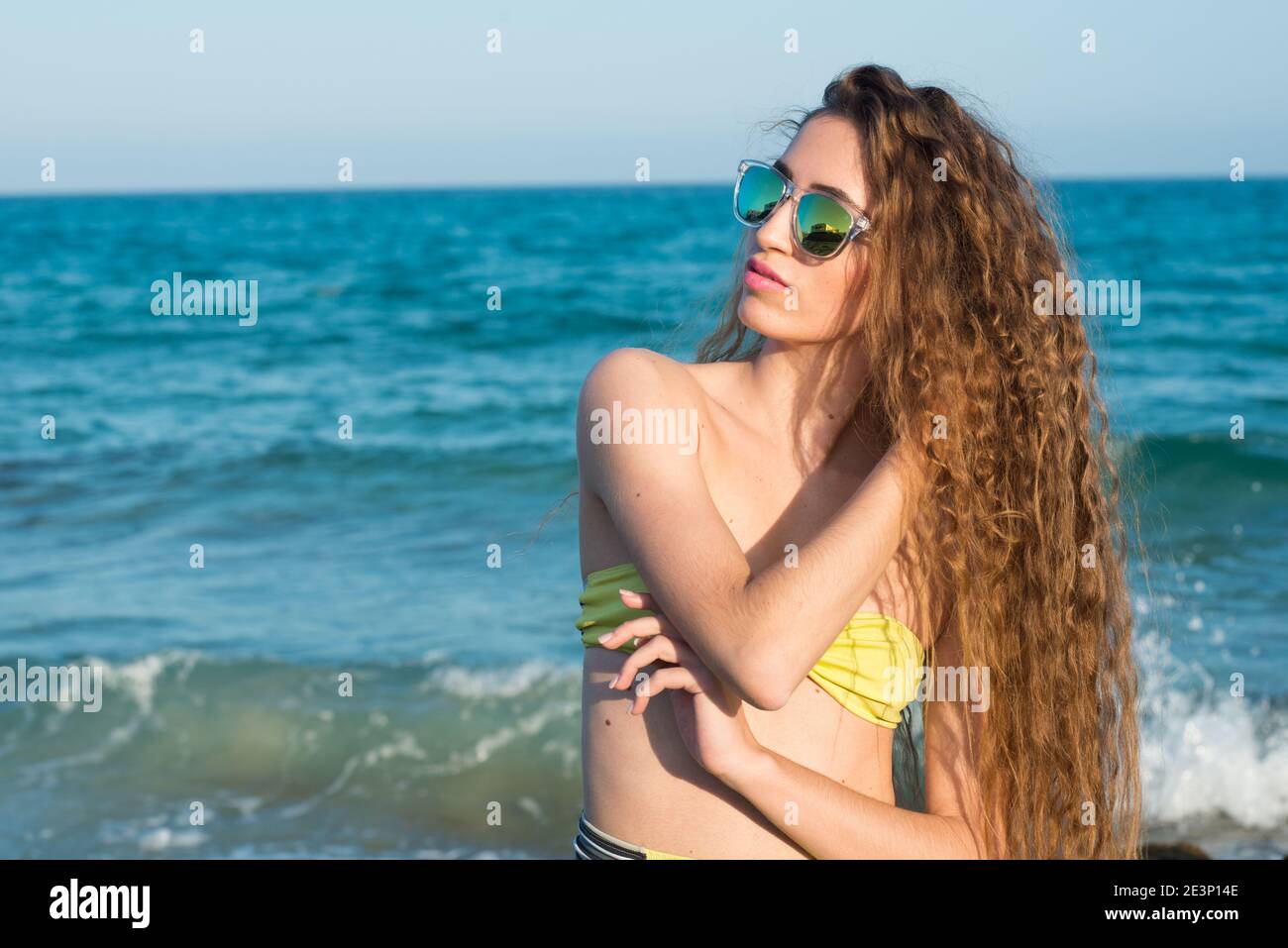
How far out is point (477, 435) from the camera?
43.4 ft

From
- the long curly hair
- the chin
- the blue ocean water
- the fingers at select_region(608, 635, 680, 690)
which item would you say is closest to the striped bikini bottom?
the fingers at select_region(608, 635, 680, 690)

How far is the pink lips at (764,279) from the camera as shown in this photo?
2.45m

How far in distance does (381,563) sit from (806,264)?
7.24 metres

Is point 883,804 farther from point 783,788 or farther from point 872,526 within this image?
point 872,526

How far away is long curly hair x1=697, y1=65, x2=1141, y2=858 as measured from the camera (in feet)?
7.98

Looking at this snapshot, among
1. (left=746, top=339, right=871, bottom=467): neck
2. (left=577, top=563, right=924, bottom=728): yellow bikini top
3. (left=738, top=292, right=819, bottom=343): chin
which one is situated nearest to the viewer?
(left=577, top=563, right=924, bottom=728): yellow bikini top

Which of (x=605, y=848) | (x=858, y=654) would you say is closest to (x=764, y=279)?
(x=858, y=654)

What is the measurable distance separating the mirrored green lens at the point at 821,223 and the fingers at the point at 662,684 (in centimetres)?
85

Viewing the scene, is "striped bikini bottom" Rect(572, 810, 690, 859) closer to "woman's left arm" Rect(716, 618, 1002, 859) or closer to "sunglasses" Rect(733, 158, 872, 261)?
"woman's left arm" Rect(716, 618, 1002, 859)

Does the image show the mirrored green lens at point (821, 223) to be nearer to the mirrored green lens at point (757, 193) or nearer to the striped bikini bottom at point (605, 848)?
the mirrored green lens at point (757, 193)

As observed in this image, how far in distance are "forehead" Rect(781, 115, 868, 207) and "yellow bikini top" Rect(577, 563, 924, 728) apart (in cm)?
81

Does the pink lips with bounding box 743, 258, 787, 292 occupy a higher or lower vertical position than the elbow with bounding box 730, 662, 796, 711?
higher

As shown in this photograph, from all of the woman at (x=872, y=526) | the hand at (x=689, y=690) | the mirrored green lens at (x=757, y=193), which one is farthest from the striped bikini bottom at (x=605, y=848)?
the mirrored green lens at (x=757, y=193)
